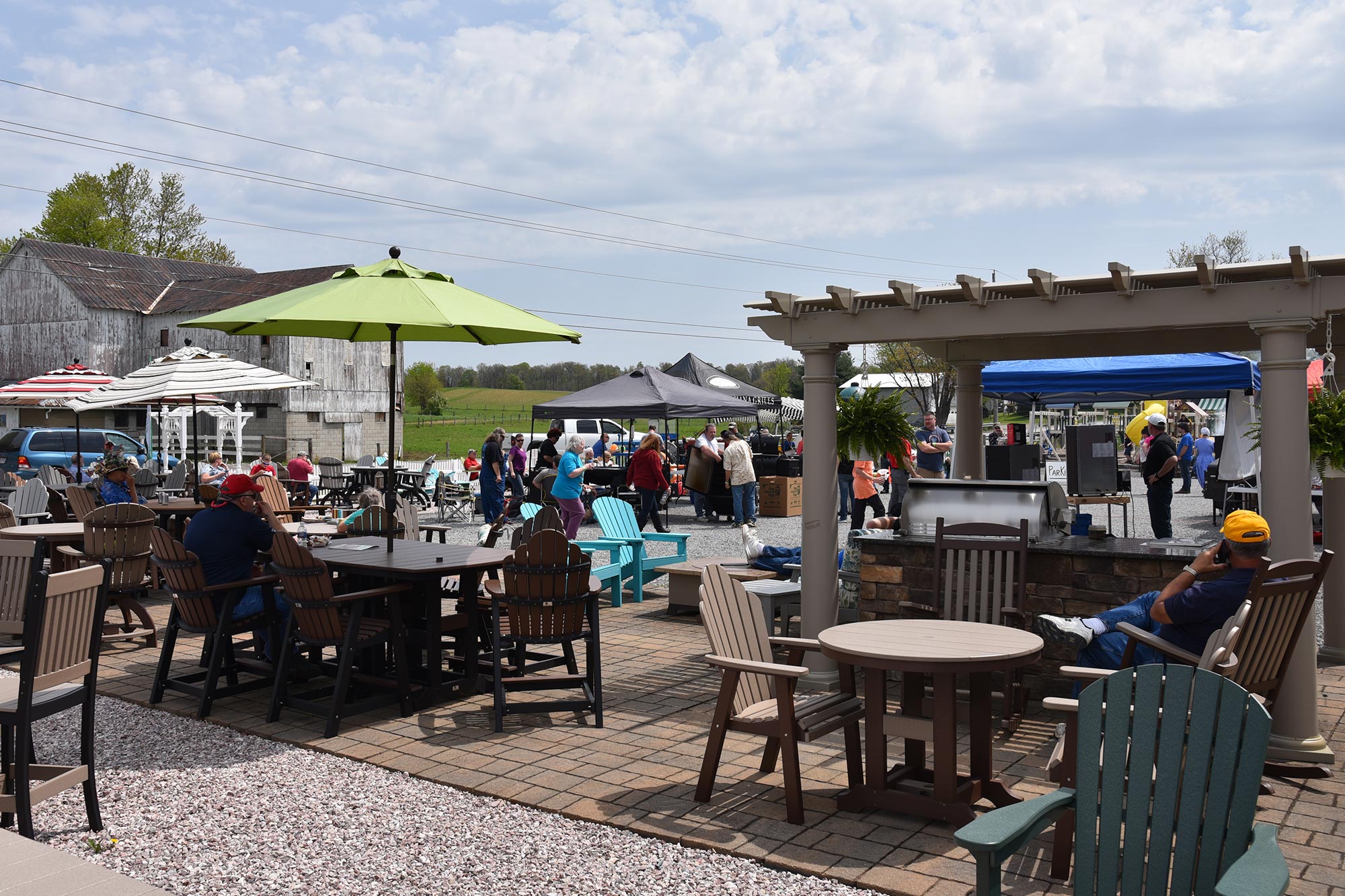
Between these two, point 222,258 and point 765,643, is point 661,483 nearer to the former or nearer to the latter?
point 765,643

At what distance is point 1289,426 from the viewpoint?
5.35m

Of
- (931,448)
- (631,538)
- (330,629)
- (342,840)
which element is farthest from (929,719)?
(931,448)

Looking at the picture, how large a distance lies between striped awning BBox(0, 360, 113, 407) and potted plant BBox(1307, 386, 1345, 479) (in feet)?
43.7

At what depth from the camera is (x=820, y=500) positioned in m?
6.65

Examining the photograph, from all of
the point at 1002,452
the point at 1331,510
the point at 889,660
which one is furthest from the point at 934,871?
the point at 1002,452

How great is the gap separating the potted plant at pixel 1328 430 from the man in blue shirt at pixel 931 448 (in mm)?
7788

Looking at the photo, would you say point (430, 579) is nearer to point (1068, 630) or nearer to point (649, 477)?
point (1068, 630)

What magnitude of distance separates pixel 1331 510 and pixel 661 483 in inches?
367

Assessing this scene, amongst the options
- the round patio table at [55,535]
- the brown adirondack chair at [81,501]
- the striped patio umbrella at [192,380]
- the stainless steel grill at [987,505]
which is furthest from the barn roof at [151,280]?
the stainless steel grill at [987,505]

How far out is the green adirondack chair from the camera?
9.32ft

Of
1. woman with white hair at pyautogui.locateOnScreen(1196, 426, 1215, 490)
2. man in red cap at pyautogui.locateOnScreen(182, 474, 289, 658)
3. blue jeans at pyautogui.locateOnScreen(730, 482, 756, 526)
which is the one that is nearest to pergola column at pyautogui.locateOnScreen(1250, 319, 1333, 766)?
man in red cap at pyautogui.locateOnScreen(182, 474, 289, 658)

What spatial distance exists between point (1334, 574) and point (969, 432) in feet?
9.45

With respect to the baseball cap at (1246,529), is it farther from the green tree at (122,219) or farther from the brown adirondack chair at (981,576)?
the green tree at (122,219)

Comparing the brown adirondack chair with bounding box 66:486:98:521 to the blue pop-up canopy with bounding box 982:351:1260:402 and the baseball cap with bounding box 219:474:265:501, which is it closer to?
the baseball cap with bounding box 219:474:265:501
